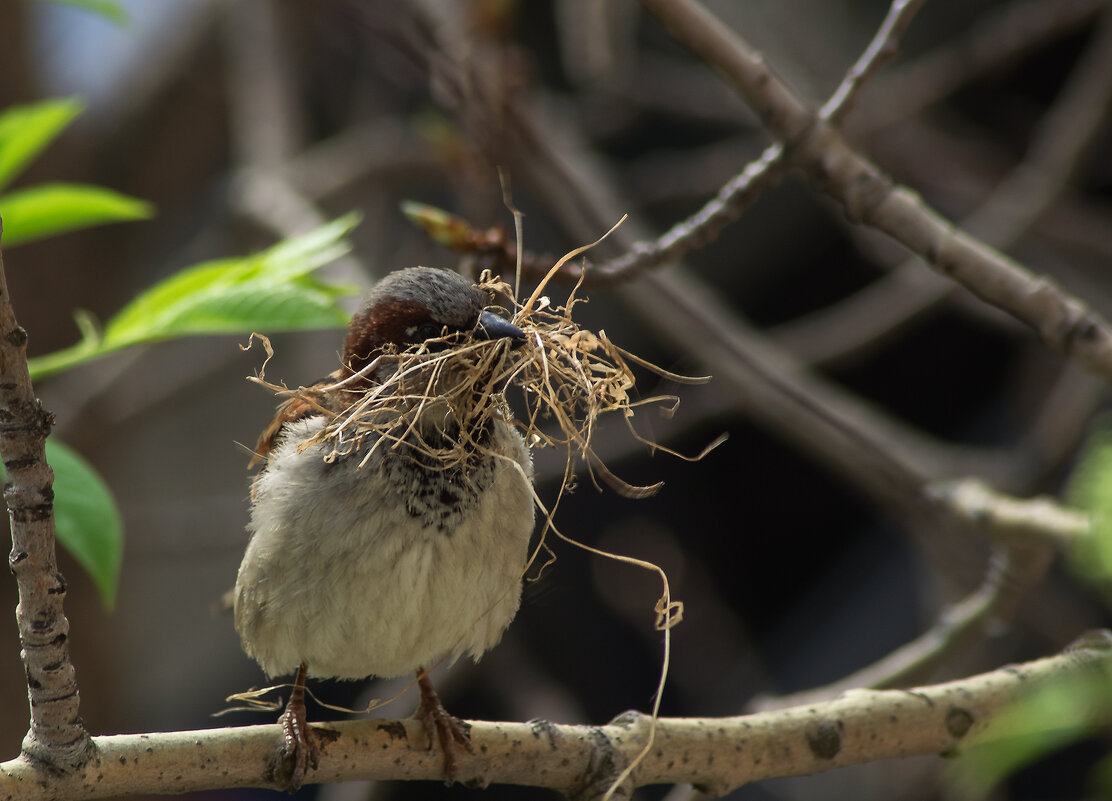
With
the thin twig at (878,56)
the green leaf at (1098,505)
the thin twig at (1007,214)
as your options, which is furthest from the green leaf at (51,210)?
the thin twig at (1007,214)

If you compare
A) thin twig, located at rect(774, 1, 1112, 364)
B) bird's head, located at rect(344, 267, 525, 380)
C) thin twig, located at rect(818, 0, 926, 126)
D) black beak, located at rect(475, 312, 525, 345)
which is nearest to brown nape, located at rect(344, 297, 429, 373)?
bird's head, located at rect(344, 267, 525, 380)

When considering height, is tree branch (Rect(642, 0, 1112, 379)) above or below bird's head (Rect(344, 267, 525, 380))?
above

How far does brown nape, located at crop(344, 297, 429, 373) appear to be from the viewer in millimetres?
1728

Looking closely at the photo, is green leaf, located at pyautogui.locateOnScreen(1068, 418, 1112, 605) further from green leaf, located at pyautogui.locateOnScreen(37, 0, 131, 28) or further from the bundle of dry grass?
green leaf, located at pyautogui.locateOnScreen(37, 0, 131, 28)

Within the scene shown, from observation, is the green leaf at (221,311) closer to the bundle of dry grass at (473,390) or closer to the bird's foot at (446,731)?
the bundle of dry grass at (473,390)

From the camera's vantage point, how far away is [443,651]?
181cm

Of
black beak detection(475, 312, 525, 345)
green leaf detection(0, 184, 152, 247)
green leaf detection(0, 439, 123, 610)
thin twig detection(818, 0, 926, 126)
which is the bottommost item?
green leaf detection(0, 439, 123, 610)

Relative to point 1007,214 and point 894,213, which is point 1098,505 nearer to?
point 894,213

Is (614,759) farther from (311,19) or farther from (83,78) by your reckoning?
(83,78)

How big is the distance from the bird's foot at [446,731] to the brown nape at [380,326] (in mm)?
542

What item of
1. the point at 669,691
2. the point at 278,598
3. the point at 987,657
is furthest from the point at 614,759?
the point at 669,691

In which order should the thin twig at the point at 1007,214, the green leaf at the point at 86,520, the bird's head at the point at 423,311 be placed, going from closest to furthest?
the green leaf at the point at 86,520, the bird's head at the point at 423,311, the thin twig at the point at 1007,214

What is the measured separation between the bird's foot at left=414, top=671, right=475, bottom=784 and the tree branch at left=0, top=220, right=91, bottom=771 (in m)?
0.52

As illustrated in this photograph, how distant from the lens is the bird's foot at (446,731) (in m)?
1.64
